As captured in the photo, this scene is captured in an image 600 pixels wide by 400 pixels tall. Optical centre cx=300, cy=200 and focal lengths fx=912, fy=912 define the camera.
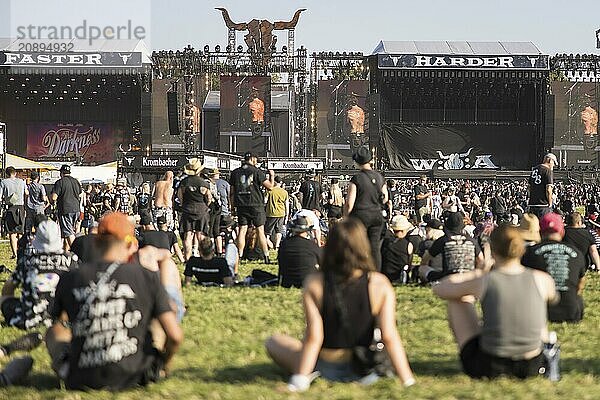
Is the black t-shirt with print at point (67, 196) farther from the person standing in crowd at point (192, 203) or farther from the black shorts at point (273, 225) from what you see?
the black shorts at point (273, 225)

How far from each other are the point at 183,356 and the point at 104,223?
5.69 feet

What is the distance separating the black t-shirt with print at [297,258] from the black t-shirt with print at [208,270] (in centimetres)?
71

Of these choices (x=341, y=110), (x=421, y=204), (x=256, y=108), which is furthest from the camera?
(x=341, y=110)

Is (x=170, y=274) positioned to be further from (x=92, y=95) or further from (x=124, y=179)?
(x=92, y=95)

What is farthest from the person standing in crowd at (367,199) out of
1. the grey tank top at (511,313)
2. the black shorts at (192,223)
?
the grey tank top at (511,313)

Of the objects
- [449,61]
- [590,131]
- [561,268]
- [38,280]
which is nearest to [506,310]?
[561,268]

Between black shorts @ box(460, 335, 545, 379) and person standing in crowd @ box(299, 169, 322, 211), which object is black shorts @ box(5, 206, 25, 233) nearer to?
person standing in crowd @ box(299, 169, 322, 211)

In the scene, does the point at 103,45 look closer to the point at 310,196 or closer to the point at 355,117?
the point at 355,117

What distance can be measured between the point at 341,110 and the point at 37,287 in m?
38.2

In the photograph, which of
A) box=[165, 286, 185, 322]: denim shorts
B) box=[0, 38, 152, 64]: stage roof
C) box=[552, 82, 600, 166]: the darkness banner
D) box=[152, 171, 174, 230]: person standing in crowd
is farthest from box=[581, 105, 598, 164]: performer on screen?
box=[165, 286, 185, 322]: denim shorts

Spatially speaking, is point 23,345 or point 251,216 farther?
point 251,216

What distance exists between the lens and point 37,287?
673 centimetres

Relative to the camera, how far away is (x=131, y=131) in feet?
169

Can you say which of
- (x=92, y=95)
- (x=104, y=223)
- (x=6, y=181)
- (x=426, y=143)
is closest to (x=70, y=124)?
(x=92, y=95)
